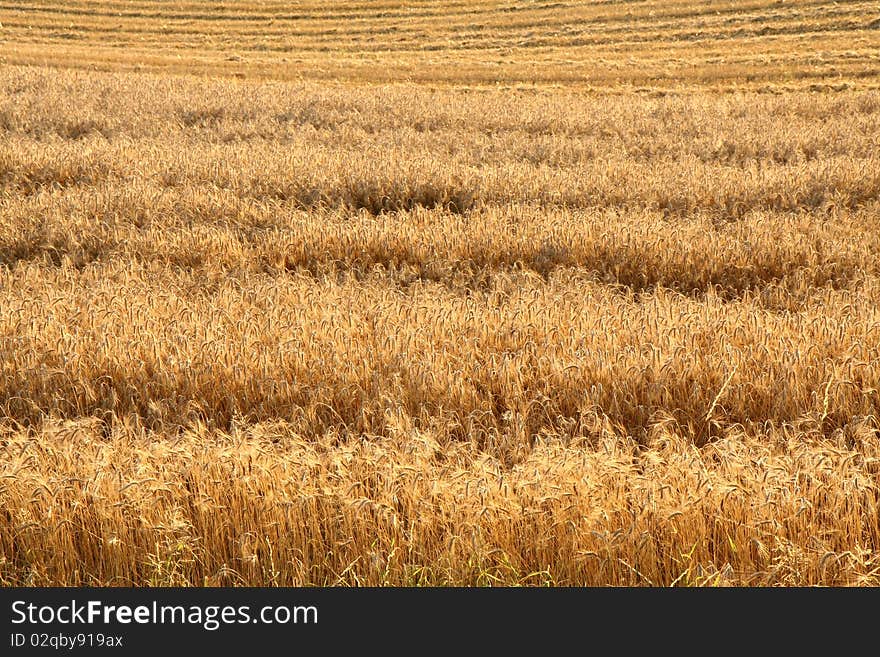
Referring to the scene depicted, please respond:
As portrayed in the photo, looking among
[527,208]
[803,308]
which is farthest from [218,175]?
[803,308]

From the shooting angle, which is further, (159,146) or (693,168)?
(159,146)

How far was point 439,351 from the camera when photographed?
15.0 ft

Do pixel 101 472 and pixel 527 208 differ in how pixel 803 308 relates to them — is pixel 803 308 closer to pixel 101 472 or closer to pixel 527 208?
pixel 527 208

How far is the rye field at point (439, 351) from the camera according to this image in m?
2.94

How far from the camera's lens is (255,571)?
2.89 m

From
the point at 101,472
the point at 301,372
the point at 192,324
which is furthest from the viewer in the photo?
the point at 192,324

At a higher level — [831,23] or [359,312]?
[831,23]

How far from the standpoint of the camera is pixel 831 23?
30.3m

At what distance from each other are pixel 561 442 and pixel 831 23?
32.0 metres

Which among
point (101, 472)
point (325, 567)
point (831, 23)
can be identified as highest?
point (831, 23)

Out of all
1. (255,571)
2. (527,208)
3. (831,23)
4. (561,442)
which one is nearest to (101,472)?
(255,571)

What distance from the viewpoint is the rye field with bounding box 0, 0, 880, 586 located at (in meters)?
2.94

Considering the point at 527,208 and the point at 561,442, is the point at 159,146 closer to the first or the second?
the point at 527,208

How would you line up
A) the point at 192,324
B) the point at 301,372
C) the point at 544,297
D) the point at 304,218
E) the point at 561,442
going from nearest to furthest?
the point at 561,442 < the point at 301,372 < the point at 192,324 < the point at 544,297 < the point at 304,218
